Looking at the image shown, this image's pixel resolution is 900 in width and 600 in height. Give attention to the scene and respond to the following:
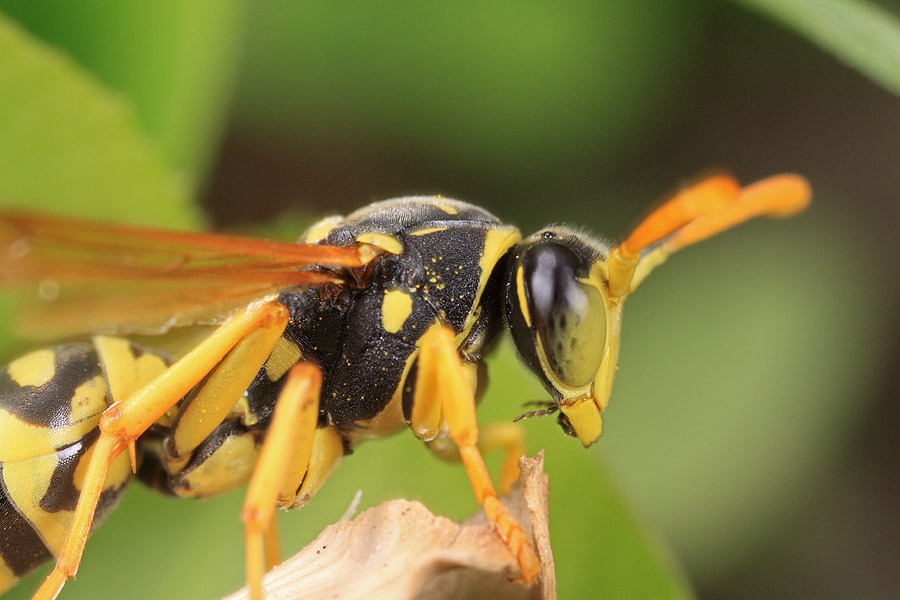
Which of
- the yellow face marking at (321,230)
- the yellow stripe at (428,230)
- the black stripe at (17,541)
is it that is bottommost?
the black stripe at (17,541)

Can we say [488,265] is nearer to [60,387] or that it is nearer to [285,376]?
[285,376]

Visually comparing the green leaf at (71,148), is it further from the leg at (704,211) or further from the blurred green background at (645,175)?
the leg at (704,211)

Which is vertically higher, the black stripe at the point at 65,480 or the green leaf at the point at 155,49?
the green leaf at the point at 155,49

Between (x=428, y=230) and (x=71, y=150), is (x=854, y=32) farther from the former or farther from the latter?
(x=71, y=150)

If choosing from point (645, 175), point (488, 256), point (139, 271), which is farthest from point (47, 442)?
point (645, 175)

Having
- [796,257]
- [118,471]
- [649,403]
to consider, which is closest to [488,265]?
[118,471]

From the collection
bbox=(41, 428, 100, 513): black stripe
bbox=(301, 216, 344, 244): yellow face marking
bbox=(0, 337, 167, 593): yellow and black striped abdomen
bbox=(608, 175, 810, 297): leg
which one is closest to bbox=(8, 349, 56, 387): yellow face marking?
bbox=(0, 337, 167, 593): yellow and black striped abdomen

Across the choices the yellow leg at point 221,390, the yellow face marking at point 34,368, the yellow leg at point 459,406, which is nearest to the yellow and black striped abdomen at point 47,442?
the yellow face marking at point 34,368

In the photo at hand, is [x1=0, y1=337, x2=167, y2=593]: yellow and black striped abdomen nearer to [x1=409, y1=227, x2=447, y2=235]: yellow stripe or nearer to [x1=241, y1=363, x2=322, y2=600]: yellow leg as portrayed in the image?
[x1=241, y1=363, x2=322, y2=600]: yellow leg
